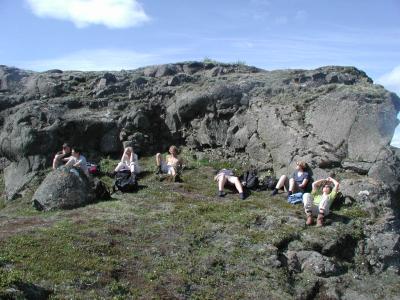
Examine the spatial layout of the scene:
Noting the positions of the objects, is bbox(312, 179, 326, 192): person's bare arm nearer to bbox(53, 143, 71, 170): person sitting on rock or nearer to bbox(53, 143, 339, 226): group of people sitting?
bbox(53, 143, 339, 226): group of people sitting

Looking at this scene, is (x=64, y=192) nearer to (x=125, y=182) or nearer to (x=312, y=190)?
(x=125, y=182)

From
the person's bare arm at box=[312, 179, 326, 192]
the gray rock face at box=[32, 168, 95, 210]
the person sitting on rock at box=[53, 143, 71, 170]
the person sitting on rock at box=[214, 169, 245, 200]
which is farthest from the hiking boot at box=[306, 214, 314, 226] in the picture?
the person sitting on rock at box=[53, 143, 71, 170]

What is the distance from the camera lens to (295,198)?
18.9 m

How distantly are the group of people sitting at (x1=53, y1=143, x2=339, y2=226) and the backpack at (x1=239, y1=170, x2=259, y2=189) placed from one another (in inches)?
13.9

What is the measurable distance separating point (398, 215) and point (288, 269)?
20.1 ft

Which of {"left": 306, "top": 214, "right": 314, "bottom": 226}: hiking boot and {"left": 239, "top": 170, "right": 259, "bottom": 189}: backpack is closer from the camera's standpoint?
{"left": 306, "top": 214, "right": 314, "bottom": 226}: hiking boot

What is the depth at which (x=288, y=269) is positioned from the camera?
1467 cm

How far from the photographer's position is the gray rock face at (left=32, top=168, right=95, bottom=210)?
742 inches

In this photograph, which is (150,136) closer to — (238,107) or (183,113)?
(183,113)

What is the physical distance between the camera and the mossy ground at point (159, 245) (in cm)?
1266

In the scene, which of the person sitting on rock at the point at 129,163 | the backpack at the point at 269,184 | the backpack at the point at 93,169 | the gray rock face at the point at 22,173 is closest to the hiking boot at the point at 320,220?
the backpack at the point at 269,184

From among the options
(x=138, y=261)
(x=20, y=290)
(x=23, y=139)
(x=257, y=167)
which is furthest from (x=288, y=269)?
(x=23, y=139)

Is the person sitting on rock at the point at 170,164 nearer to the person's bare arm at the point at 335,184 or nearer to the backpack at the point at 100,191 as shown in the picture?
the backpack at the point at 100,191

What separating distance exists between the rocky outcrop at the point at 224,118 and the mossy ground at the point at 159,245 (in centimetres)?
281
